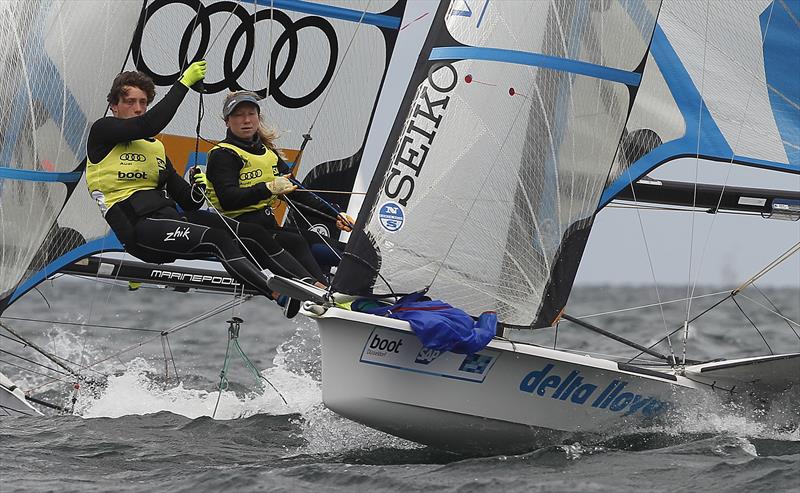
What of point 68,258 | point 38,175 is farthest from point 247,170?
point 68,258

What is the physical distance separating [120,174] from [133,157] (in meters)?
0.10

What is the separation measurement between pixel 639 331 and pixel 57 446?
33.5 ft

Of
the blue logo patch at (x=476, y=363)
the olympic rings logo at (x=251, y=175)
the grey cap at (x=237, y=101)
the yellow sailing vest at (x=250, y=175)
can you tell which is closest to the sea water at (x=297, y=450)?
the blue logo patch at (x=476, y=363)

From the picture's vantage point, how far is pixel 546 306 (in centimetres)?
557

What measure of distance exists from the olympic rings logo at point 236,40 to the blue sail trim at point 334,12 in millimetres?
39

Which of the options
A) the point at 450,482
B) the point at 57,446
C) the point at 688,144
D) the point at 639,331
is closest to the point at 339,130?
the point at 688,144

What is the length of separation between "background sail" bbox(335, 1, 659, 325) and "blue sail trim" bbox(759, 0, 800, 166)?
4.34ft

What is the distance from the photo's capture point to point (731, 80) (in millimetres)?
6820

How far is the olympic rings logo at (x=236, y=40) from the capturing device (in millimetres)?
7223

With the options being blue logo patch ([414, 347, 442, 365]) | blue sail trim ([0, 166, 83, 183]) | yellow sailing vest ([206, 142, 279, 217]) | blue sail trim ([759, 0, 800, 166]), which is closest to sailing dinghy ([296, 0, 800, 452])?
blue logo patch ([414, 347, 442, 365])

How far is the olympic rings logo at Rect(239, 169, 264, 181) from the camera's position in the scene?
5.86 metres

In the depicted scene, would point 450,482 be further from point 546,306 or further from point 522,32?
point 522,32

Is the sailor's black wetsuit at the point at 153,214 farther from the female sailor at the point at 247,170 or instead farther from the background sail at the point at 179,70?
the background sail at the point at 179,70

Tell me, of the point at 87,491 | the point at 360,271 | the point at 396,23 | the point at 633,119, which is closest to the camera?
the point at 87,491
